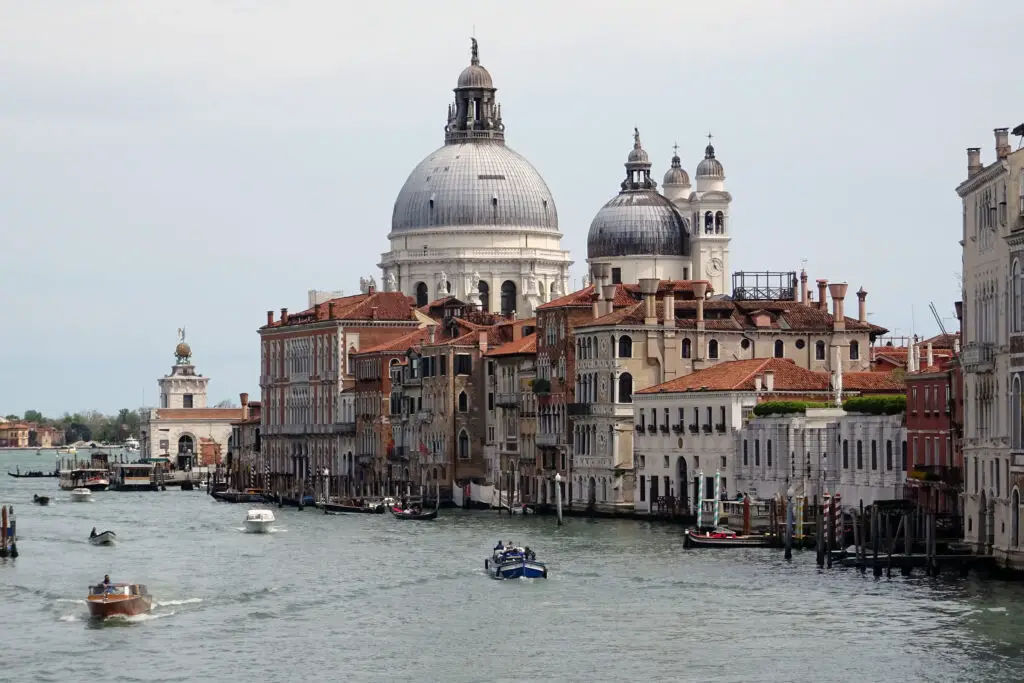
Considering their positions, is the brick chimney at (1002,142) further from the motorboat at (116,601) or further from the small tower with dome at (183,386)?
the small tower with dome at (183,386)

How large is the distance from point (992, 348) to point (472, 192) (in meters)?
74.4

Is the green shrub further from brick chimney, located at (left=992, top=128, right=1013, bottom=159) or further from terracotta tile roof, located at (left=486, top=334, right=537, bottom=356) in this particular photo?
terracotta tile roof, located at (left=486, top=334, right=537, bottom=356)

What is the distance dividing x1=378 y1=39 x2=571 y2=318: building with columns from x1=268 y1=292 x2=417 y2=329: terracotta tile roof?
707 cm

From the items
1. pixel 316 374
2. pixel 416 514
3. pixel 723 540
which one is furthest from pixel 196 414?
pixel 723 540

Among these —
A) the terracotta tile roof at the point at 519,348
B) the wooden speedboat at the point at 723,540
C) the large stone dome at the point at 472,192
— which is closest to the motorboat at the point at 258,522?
the terracotta tile roof at the point at 519,348

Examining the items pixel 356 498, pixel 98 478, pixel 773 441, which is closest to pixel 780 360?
pixel 773 441

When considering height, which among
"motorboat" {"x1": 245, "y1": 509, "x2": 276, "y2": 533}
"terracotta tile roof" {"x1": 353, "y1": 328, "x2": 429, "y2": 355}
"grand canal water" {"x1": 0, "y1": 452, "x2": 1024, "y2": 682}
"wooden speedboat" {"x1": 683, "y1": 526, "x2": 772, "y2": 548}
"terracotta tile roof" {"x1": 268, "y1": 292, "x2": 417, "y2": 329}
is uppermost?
"terracotta tile roof" {"x1": 268, "y1": 292, "x2": 417, "y2": 329}

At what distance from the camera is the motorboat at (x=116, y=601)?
53469 millimetres

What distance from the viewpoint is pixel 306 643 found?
49.5m

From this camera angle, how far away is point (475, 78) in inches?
5153

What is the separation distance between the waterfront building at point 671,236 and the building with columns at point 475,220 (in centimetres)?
1270

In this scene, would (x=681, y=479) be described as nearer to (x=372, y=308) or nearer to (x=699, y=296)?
(x=699, y=296)

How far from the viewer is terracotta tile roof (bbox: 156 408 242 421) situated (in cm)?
18485

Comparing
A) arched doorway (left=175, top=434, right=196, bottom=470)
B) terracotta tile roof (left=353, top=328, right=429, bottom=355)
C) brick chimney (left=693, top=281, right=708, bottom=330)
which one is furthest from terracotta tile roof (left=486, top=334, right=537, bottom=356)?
arched doorway (left=175, top=434, right=196, bottom=470)
